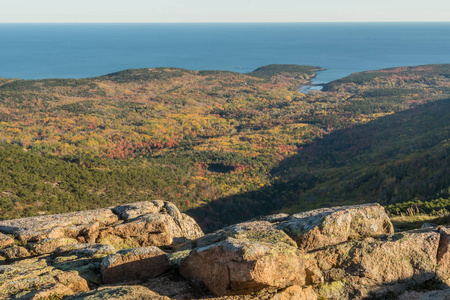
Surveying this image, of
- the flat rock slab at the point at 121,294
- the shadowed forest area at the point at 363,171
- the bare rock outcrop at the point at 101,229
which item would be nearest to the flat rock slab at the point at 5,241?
the bare rock outcrop at the point at 101,229

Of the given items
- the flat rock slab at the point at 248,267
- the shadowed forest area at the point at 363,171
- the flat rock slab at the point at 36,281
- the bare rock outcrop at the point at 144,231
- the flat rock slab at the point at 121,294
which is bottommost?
the shadowed forest area at the point at 363,171

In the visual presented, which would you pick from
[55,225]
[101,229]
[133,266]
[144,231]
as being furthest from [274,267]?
[55,225]

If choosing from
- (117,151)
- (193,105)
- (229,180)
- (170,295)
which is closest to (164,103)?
(193,105)

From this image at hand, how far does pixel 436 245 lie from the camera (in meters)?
12.5

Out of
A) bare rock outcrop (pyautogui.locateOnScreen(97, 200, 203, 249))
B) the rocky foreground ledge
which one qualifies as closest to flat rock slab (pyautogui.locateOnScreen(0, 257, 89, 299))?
the rocky foreground ledge

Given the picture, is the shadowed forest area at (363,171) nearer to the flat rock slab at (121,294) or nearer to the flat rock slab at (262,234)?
the flat rock slab at (262,234)

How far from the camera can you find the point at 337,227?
13664 mm

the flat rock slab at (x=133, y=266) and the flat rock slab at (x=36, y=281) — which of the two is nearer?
the flat rock slab at (x=36, y=281)

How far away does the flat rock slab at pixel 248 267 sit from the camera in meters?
11.0

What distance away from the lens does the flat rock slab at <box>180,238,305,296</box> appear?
36.1 feet

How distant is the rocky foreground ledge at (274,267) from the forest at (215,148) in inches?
876

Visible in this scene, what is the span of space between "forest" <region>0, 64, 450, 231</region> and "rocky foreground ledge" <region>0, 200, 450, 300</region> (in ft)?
73.0

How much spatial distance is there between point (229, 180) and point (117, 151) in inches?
1672

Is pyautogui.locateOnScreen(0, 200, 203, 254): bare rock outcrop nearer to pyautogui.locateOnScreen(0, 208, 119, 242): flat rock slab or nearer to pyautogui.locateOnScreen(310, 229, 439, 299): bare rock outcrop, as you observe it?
pyautogui.locateOnScreen(0, 208, 119, 242): flat rock slab
